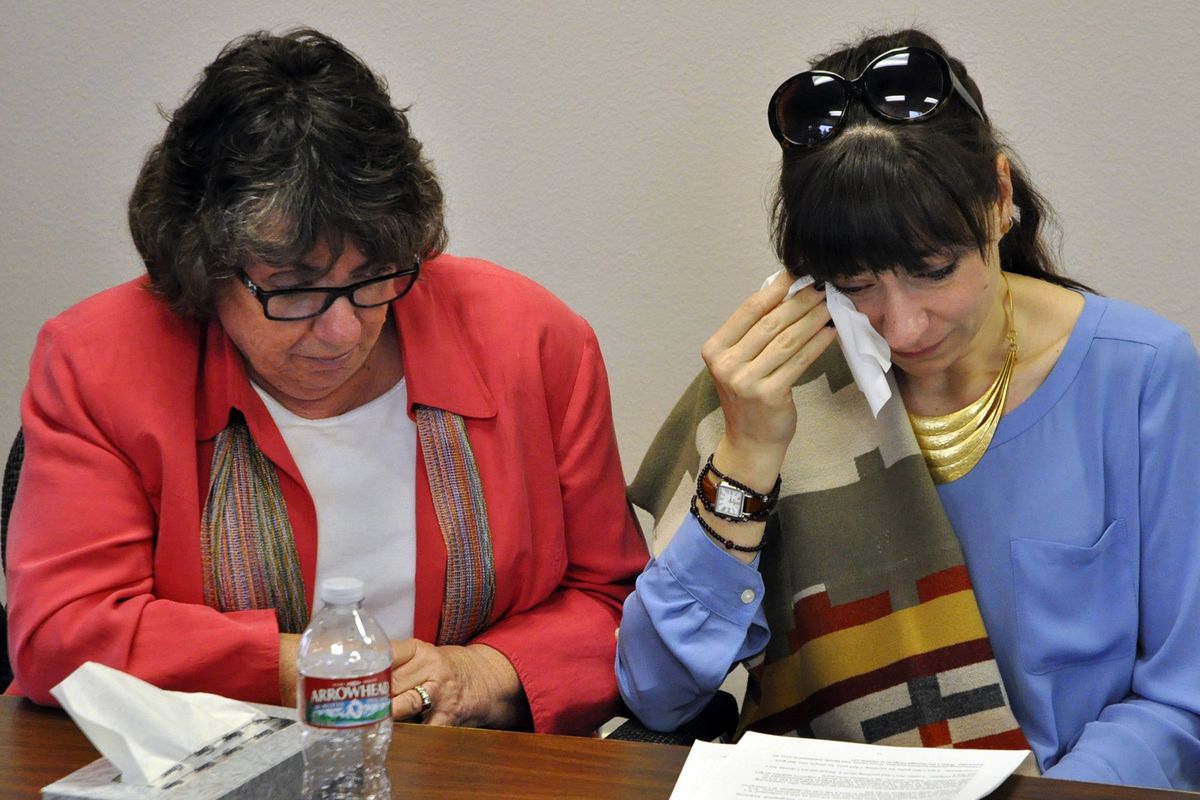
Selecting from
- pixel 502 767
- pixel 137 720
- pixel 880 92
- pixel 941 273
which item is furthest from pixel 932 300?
pixel 137 720

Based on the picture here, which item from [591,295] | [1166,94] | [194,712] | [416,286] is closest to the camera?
[194,712]

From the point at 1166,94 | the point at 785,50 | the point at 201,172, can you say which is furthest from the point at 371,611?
the point at 1166,94

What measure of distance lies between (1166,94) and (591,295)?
106cm

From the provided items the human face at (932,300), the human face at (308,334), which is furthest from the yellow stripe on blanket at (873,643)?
the human face at (308,334)

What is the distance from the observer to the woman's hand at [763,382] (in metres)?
1.50

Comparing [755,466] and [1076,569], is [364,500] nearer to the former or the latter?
[755,466]

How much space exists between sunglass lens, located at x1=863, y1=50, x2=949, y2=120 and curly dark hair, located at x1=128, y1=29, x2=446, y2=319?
1.81 feet

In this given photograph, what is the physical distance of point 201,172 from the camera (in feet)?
4.89

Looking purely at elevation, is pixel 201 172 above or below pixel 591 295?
above

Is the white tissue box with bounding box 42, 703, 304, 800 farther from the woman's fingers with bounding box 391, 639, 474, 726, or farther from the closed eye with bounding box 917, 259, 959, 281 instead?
the closed eye with bounding box 917, 259, 959, 281

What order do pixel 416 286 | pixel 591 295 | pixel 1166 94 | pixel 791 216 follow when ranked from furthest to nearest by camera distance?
Answer: pixel 591 295, pixel 1166 94, pixel 416 286, pixel 791 216

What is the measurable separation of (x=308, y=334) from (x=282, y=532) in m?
0.26

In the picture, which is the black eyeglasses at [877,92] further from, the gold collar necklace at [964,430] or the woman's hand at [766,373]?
the gold collar necklace at [964,430]

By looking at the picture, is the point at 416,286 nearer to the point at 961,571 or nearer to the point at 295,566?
the point at 295,566
